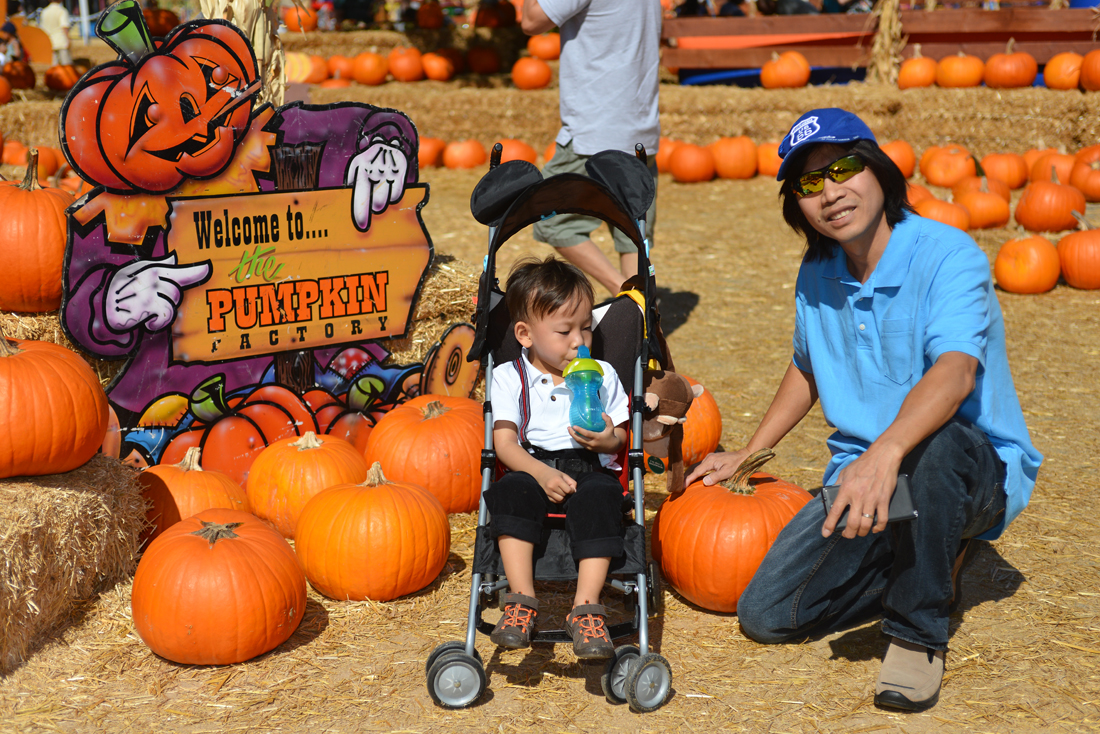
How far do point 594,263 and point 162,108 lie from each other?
9.50 ft

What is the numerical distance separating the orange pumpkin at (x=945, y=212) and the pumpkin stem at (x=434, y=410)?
566 centimetres

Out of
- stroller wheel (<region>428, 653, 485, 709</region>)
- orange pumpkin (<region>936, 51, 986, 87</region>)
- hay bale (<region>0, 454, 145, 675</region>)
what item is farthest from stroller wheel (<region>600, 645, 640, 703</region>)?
orange pumpkin (<region>936, 51, 986, 87</region>)

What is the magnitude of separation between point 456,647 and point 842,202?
1920 mm

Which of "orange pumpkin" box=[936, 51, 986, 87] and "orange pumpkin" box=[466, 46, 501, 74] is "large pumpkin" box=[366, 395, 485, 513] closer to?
"orange pumpkin" box=[936, 51, 986, 87]

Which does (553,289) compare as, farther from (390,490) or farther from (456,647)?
(456,647)

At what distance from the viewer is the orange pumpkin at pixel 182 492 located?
3.91m

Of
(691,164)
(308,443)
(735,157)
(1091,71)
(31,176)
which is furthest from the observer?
(735,157)

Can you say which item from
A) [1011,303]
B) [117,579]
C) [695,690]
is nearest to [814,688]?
[695,690]

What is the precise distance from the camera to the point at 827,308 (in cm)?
339

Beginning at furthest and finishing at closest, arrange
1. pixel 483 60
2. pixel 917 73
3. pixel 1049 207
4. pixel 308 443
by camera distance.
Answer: pixel 483 60, pixel 917 73, pixel 1049 207, pixel 308 443

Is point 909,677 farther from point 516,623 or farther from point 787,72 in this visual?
point 787,72

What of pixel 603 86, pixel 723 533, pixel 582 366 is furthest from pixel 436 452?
pixel 603 86

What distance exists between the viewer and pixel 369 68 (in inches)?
599

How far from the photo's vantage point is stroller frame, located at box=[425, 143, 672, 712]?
115 inches
